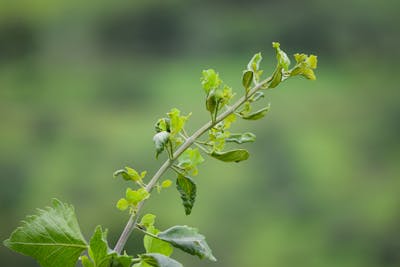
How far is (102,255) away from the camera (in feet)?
0.87

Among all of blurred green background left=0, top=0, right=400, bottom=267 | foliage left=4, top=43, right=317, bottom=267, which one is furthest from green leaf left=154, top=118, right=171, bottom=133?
blurred green background left=0, top=0, right=400, bottom=267

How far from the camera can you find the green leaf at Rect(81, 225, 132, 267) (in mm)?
263

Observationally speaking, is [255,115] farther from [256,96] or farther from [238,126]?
[238,126]

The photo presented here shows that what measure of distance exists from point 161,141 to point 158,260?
47 millimetres

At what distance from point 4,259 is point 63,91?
0.84m

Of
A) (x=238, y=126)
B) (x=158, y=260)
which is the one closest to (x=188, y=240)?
(x=158, y=260)

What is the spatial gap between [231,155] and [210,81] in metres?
0.03

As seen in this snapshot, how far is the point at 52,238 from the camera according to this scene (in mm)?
278

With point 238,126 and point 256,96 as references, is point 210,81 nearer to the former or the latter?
point 256,96

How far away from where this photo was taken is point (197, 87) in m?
3.09

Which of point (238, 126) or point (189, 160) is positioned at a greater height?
point (238, 126)

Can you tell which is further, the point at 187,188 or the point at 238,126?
the point at 238,126

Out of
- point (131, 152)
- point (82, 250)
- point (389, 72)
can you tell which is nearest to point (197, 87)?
point (131, 152)

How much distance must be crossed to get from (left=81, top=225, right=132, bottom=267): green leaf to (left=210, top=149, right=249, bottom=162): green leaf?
0.19 ft
